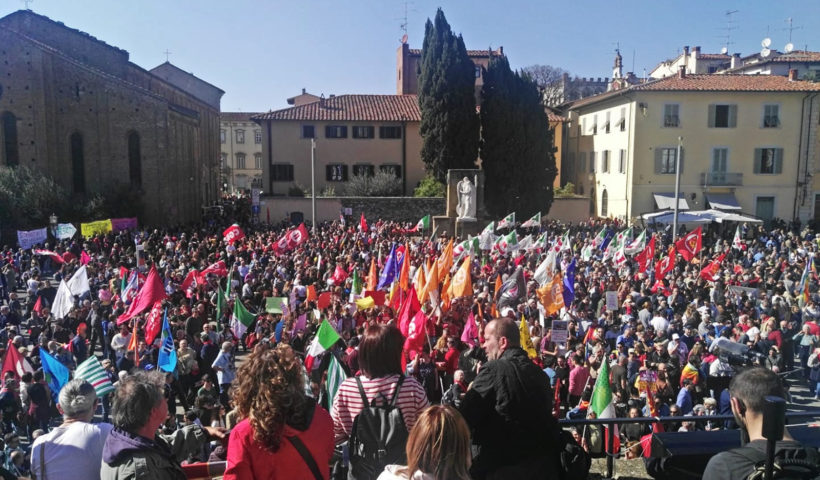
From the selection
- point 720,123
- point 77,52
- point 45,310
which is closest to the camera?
point 45,310

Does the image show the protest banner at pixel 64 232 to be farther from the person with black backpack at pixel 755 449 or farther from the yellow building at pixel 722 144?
the yellow building at pixel 722 144

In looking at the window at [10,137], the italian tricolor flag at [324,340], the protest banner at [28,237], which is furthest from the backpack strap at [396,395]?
the window at [10,137]

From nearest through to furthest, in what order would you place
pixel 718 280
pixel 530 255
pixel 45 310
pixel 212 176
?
pixel 45 310 → pixel 718 280 → pixel 530 255 → pixel 212 176

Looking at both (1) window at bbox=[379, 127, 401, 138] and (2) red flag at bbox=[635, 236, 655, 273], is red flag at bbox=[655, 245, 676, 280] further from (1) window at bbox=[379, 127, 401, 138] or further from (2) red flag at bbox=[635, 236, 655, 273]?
(1) window at bbox=[379, 127, 401, 138]

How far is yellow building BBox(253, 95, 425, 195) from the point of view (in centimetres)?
4500

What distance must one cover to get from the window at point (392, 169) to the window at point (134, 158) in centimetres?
1539

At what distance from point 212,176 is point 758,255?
47.2 m

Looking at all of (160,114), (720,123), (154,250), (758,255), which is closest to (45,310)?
(154,250)

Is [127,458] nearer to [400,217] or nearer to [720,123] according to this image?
[400,217]

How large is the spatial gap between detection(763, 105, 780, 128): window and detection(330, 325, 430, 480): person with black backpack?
41.1 meters

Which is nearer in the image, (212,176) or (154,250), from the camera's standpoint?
(154,250)

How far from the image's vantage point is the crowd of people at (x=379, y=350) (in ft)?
10.7

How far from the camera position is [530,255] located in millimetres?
22062

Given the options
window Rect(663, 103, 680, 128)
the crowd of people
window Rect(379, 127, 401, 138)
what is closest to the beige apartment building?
window Rect(379, 127, 401, 138)
